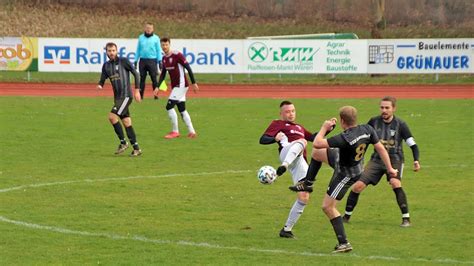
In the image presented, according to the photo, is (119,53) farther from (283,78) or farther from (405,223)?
(405,223)

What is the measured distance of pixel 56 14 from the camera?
63312 mm

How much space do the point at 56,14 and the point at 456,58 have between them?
2736 cm

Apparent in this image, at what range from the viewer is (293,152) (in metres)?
13.7

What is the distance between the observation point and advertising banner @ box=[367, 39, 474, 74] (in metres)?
44.5

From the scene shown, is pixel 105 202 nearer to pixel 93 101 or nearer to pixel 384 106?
pixel 384 106

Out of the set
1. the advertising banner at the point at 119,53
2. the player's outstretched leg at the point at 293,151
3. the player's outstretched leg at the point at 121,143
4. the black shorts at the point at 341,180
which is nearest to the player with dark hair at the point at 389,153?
the player's outstretched leg at the point at 293,151

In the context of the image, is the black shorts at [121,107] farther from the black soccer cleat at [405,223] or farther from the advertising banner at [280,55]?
the advertising banner at [280,55]

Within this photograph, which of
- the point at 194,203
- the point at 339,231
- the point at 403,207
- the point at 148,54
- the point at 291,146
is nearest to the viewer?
the point at 339,231

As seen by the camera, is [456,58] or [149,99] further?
[456,58]

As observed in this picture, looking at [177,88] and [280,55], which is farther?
[280,55]

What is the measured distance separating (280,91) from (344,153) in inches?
1134

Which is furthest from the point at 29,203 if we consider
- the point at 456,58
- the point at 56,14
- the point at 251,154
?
the point at 56,14

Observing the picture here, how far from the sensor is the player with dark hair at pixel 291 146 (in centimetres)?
1370

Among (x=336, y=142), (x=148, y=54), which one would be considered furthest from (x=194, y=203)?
(x=148, y=54)
